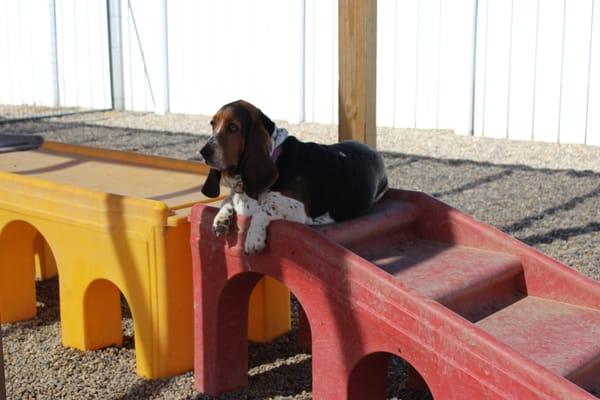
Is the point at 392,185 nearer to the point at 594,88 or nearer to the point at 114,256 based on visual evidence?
the point at 594,88

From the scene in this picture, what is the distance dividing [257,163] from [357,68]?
4.33 feet

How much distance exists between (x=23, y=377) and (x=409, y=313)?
1.98 metres

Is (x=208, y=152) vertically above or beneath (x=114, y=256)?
above

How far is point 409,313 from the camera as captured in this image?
317 cm

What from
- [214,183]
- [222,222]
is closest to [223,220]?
[222,222]

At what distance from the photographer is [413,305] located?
315 cm

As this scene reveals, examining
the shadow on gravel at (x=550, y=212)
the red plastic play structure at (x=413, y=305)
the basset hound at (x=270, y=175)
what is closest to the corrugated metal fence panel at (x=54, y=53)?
the shadow on gravel at (x=550, y=212)

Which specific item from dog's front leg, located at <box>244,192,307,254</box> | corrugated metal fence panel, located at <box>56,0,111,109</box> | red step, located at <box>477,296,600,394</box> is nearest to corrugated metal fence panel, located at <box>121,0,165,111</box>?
corrugated metal fence panel, located at <box>56,0,111,109</box>

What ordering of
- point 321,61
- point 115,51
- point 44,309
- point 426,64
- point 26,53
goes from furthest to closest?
1. point 26,53
2. point 115,51
3. point 321,61
4. point 426,64
5. point 44,309

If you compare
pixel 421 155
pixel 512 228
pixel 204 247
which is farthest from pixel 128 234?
pixel 421 155

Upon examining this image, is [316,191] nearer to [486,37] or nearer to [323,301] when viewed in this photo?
[323,301]

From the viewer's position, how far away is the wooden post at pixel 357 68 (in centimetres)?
457

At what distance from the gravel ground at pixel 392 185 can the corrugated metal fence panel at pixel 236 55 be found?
1.80ft

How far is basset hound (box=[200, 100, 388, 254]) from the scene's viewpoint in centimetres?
351
